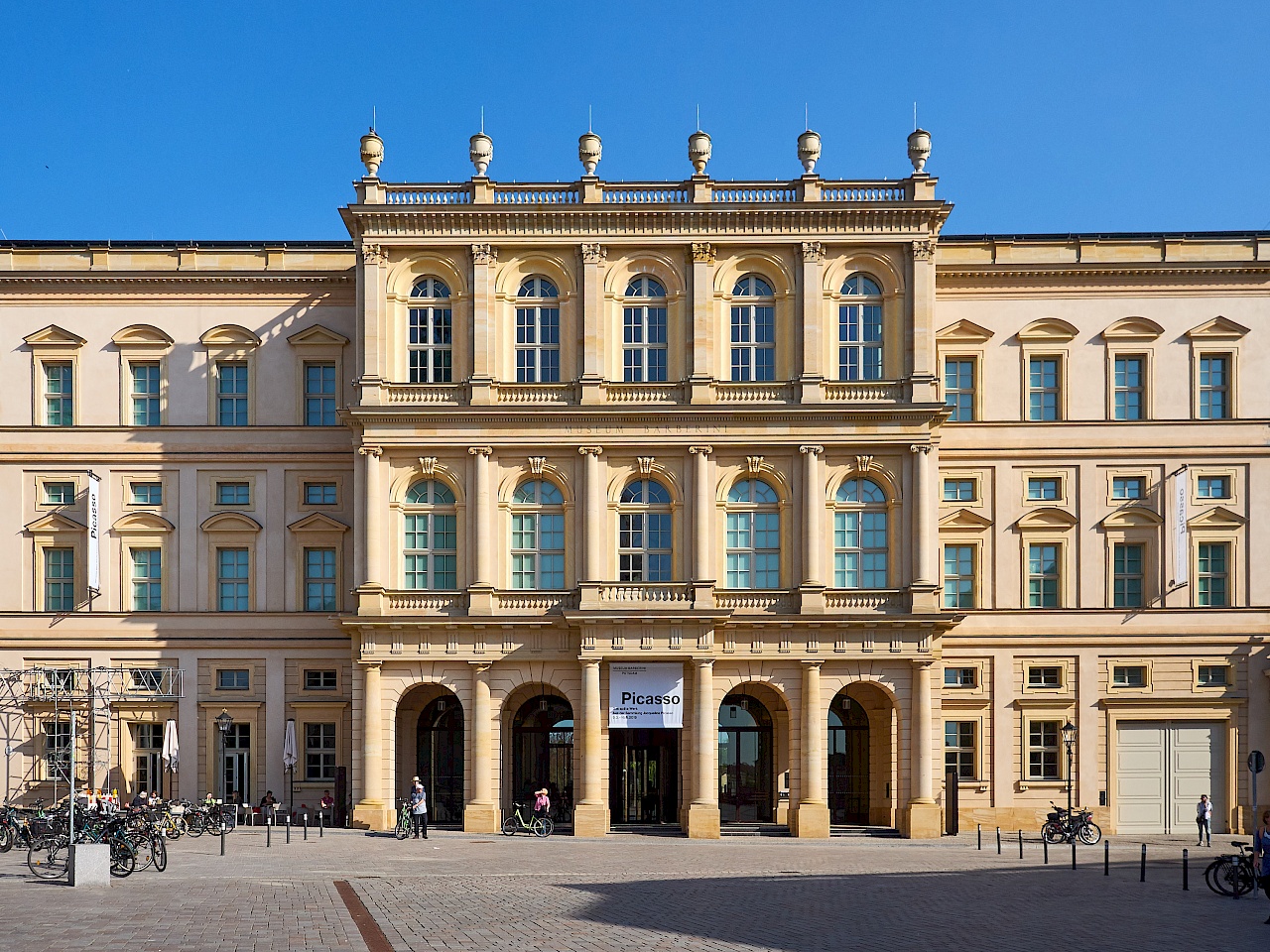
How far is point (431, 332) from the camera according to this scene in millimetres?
50812

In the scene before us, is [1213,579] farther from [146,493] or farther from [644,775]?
[146,493]

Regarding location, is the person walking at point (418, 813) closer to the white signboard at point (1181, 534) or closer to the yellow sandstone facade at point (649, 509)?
the yellow sandstone facade at point (649, 509)

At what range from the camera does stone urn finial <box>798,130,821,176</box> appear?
50.2 meters

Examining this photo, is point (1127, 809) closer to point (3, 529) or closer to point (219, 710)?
point (219, 710)

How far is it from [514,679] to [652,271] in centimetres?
1472

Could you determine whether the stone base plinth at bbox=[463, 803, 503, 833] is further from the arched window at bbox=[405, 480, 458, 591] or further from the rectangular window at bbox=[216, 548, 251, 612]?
the rectangular window at bbox=[216, 548, 251, 612]

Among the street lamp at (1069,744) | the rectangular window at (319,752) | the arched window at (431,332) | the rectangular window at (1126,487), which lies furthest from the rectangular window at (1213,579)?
the rectangular window at (319,752)

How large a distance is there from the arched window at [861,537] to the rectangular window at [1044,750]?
802 cm

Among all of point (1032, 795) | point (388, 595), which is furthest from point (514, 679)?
point (1032, 795)

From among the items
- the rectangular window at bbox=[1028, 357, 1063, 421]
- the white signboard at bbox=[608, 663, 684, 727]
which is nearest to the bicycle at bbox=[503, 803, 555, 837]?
the white signboard at bbox=[608, 663, 684, 727]

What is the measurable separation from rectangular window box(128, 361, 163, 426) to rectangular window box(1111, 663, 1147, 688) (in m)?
35.4

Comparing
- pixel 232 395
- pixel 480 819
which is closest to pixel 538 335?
pixel 232 395

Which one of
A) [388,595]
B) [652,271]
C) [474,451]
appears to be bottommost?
[388,595]

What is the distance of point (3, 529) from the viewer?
52875 mm
